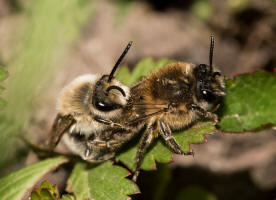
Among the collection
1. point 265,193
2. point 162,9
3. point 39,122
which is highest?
point 162,9

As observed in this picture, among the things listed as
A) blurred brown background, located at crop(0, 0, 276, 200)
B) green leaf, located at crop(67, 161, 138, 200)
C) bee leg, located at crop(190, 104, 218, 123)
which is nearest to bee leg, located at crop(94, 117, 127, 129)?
green leaf, located at crop(67, 161, 138, 200)

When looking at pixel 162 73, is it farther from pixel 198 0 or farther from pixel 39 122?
pixel 198 0

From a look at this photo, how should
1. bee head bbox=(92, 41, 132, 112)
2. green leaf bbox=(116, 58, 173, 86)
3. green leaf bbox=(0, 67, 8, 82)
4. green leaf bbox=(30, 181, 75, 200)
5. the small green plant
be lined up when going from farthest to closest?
green leaf bbox=(116, 58, 173, 86) → green leaf bbox=(0, 67, 8, 82) → the small green plant → green leaf bbox=(30, 181, 75, 200) → bee head bbox=(92, 41, 132, 112)

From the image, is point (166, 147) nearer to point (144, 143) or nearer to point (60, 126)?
point (144, 143)

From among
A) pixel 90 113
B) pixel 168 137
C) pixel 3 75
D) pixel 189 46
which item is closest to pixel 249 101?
pixel 168 137

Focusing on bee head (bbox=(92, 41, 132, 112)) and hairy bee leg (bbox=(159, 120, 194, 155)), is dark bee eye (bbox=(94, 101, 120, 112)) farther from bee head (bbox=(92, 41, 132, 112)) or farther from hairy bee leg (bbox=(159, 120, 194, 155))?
hairy bee leg (bbox=(159, 120, 194, 155))

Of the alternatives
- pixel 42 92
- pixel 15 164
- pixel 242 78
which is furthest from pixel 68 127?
pixel 42 92

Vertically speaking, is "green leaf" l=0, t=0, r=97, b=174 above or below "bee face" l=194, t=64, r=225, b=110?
above
